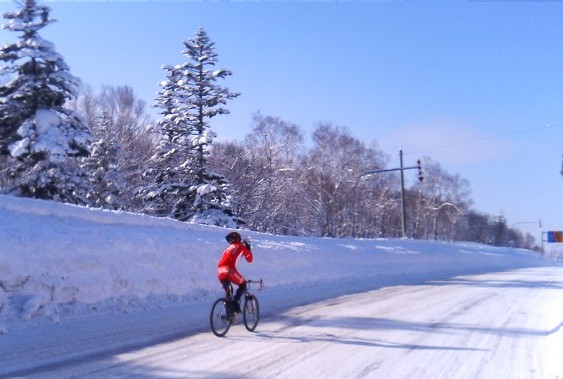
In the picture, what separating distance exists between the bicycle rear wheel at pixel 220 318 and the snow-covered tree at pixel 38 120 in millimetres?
15280

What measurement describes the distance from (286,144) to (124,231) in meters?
40.1

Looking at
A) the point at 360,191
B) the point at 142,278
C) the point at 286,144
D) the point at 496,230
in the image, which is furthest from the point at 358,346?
the point at 496,230

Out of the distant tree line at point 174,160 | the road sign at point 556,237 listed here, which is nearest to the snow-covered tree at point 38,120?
A: the distant tree line at point 174,160

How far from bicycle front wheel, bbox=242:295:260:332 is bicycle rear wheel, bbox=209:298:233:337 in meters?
0.41

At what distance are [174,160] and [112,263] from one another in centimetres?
2108

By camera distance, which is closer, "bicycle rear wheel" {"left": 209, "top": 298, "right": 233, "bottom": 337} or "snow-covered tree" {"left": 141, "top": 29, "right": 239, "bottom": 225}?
"bicycle rear wheel" {"left": 209, "top": 298, "right": 233, "bottom": 337}

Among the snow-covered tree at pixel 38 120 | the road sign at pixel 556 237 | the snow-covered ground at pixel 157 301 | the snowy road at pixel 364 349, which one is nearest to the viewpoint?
the snowy road at pixel 364 349

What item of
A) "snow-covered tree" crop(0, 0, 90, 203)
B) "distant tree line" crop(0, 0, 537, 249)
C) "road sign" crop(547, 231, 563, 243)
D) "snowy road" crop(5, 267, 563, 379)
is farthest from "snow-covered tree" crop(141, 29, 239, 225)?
"road sign" crop(547, 231, 563, 243)

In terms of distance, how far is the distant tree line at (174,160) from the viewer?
24.2 metres

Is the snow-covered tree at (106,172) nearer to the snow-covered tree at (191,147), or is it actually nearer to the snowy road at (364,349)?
the snow-covered tree at (191,147)

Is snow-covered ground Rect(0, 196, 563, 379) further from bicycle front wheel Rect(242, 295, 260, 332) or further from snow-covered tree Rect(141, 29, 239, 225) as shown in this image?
snow-covered tree Rect(141, 29, 239, 225)

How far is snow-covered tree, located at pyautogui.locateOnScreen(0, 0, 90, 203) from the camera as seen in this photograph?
23625 mm

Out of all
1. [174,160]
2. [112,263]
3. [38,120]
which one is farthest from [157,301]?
[174,160]

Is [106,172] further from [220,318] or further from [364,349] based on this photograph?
[364,349]
